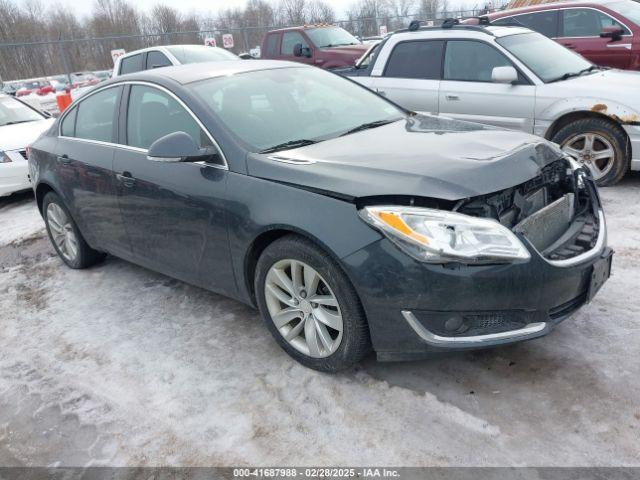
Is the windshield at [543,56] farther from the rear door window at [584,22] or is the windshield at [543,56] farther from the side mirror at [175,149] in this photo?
the side mirror at [175,149]

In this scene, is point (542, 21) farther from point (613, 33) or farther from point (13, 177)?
point (13, 177)

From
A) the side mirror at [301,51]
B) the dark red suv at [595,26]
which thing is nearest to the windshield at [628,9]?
the dark red suv at [595,26]

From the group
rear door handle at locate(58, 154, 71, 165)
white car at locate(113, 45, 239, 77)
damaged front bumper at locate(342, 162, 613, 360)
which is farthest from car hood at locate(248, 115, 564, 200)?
white car at locate(113, 45, 239, 77)

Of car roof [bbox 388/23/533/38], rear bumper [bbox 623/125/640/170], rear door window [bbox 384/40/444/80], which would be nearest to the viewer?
rear bumper [bbox 623/125/640/170]

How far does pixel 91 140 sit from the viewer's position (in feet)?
14.3

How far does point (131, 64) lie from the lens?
10250mm

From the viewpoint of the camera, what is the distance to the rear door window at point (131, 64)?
10102 millimetres

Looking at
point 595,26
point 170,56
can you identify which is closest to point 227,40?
point 170,56

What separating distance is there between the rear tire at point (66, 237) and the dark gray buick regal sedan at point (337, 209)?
1.62 feet

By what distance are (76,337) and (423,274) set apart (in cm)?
258

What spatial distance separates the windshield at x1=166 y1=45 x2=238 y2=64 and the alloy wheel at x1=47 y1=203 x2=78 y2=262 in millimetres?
5132

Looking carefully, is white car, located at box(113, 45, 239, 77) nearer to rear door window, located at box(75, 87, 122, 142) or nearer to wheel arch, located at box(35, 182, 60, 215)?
wheel arch, located at box(35, 182, 60, 215)

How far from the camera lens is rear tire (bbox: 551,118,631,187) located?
217 inches

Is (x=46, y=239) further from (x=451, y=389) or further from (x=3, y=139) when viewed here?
(x=451, y=389)
